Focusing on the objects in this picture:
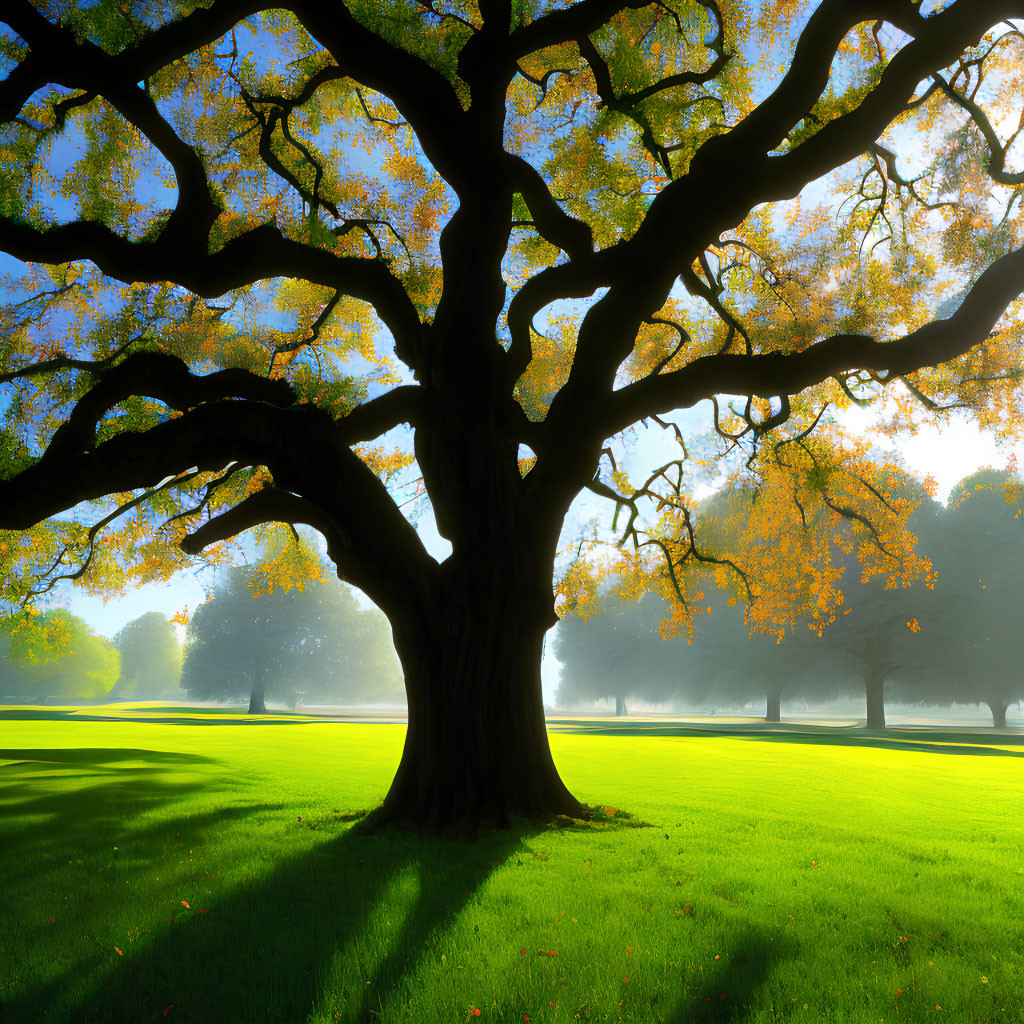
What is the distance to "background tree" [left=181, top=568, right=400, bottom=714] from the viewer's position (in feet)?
181

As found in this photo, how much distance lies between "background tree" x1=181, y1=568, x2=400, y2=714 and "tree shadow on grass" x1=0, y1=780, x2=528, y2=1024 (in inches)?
1920

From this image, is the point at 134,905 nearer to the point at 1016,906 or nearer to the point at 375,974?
the point at 375,974

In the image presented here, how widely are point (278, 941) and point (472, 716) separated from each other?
3.54 meters

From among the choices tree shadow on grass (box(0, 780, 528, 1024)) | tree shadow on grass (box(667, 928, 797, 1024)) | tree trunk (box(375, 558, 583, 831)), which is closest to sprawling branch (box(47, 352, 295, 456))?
tree trunk (box(375, 558, 583, 831))

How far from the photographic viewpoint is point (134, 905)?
179 inches

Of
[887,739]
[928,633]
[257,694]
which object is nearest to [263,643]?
[257,694]

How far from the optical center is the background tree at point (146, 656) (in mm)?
108250

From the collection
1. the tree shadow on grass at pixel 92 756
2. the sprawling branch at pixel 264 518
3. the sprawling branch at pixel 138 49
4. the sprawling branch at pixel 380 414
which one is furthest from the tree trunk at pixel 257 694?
the sprawling branch at pixel 138 49

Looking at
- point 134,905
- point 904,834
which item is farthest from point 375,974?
point 904,834

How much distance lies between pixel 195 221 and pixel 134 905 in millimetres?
6968

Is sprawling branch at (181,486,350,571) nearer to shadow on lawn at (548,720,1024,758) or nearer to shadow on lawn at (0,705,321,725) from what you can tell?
shadow on lawn at (548,720,1024,758)

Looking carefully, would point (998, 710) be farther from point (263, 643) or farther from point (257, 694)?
point (257, 694)

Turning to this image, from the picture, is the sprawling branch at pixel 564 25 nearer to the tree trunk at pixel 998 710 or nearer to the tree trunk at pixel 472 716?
the tree trunk at pixel 472 716

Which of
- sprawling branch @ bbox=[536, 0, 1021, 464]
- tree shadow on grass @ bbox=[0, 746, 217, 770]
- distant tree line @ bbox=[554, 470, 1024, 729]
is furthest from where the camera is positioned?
distant tree line @ bbox=[554, 470, 1024, 729]
